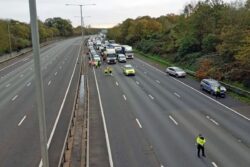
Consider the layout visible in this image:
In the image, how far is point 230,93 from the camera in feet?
138

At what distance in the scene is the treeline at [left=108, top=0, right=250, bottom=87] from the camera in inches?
1863

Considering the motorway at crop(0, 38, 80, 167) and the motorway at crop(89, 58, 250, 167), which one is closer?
the motorway at crop(89, 58, 250, 167)

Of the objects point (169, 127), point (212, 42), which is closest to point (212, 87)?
point (169, 127)

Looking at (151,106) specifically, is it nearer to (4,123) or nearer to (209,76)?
(4,123)

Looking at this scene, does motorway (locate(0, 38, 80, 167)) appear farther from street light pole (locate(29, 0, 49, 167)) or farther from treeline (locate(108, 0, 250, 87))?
treeline (locate(108, 0, 250, 87))

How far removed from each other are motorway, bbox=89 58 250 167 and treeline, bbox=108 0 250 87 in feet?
18.8

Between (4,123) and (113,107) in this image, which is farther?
(113,107)

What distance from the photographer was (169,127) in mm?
28828

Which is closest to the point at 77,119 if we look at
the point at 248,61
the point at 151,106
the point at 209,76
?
the point at 151,106

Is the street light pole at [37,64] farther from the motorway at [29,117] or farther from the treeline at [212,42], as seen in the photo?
the treeline at [212,42]

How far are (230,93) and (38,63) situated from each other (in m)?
33.7

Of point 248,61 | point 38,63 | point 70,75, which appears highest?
point 38,63

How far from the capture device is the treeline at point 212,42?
155 feet

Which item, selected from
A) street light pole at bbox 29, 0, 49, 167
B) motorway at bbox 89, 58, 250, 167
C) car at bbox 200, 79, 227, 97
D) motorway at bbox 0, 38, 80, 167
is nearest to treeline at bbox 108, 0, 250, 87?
car at bbox 200, 79, 227, 97
